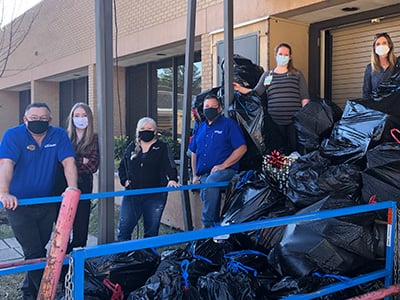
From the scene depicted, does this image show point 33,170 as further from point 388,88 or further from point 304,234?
point 388,88

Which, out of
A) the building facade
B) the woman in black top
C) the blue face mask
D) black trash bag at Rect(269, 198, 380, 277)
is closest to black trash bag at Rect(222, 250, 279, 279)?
black trash bag at Rect(269, 198, 380, 277)

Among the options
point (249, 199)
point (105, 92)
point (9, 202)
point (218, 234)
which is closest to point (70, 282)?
point (218, 234)

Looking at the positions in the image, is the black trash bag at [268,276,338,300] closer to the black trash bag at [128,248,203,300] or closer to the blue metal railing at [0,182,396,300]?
the blue metal railing at [0,182,396,300]

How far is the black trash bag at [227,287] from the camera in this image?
96.3 inches

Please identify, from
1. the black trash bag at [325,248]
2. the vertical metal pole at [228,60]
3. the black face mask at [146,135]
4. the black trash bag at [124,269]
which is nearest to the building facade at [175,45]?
the vertical metal pole at [228,60]

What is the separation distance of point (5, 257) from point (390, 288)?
421cm

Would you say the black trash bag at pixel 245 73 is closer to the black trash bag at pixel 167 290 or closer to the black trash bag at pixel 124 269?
the black trash bag at pixel 124 269

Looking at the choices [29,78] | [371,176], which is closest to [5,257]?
[371,176]

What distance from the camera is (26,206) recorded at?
338 cm

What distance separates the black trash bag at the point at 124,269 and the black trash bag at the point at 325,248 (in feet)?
3.06

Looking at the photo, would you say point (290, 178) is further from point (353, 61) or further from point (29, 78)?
point (29, 78)

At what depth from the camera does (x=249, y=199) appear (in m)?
3.71

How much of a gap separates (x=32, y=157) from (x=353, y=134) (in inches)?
105

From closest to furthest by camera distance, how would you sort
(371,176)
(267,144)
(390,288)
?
1. (390,288)
2. (371,176)
3. (267,144)
